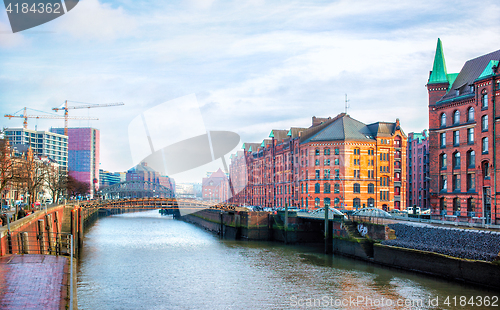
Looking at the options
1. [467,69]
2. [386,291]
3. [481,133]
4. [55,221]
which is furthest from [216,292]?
[467,69]

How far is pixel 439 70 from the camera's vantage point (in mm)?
62406

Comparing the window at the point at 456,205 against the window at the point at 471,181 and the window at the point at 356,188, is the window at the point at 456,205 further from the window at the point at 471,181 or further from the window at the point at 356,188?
the window at the point at 356,188

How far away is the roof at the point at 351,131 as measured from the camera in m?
89.6

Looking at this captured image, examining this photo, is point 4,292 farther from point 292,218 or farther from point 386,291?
point 292,218

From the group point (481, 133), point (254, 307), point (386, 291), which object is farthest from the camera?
point (481, 133)

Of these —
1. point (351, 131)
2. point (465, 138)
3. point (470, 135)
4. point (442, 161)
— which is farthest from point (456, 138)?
point (351, 131)

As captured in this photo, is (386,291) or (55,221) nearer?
(386,291)

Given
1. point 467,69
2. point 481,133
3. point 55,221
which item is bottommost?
point 55,221

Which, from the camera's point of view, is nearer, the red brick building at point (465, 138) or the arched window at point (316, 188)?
the red brick building at point (465, 138)

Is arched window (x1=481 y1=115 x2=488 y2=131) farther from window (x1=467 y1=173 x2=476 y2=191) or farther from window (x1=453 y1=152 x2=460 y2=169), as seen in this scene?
window (x1=453 y1=152 x2=460 y2=169)

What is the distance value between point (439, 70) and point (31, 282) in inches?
2238

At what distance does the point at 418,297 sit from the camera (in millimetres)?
32219

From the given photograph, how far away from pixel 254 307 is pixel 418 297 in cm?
1130

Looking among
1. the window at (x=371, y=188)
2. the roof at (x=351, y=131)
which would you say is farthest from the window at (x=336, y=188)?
the roof at (x=351, y=131)
